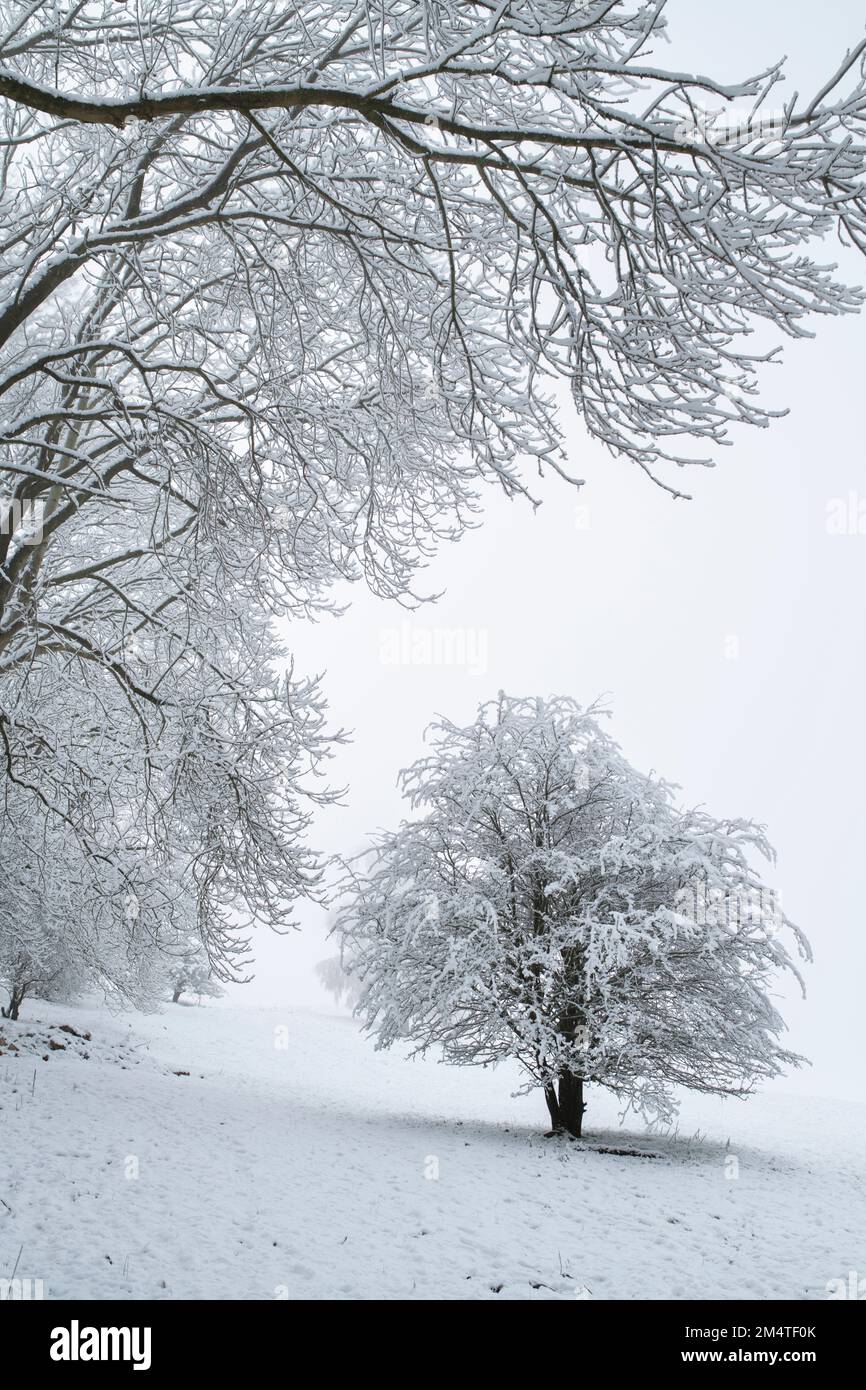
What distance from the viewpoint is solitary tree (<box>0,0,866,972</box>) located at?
3.47 meters

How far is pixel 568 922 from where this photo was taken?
9078 mm

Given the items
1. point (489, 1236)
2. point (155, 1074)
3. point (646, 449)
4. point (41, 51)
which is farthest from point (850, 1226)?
point (41, 51)

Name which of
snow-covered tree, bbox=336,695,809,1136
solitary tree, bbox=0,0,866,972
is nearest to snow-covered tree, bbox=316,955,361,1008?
snow-covered tree, bbox=336,695,809,1136

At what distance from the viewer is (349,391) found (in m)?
7.36

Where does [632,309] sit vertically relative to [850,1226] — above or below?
above

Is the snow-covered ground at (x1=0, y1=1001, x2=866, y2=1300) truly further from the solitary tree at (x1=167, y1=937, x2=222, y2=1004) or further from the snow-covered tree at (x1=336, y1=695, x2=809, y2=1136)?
the solitary tree at (x1=167, y1=937, x2=222, y2=1004)

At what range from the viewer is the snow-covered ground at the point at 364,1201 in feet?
14.7

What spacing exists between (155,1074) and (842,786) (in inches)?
4693

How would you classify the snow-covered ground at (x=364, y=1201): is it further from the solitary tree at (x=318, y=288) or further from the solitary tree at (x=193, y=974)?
the solitary tree at (x=193, y=974)

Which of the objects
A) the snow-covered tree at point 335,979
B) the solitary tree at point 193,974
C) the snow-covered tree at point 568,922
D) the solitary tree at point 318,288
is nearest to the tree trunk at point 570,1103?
the snow-covered tree at point 568,922

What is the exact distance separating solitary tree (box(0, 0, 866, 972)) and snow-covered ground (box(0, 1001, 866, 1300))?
2.04 metres

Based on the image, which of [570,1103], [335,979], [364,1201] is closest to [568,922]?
[570,1103]

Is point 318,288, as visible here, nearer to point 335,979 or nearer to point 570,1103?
point 570,1103
